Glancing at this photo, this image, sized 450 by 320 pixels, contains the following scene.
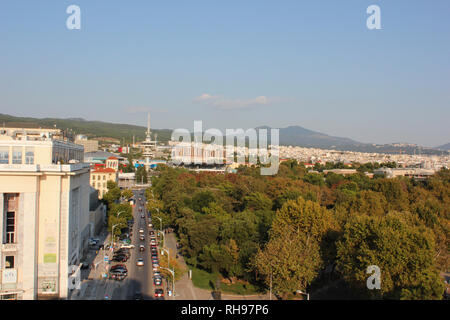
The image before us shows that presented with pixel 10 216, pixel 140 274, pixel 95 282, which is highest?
pixel 10 216

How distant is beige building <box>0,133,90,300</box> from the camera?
1574 cm

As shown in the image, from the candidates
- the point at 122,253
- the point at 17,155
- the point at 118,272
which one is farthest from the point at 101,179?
the point at 17,155

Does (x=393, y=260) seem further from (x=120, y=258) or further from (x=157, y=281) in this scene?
(x=120, y=258)

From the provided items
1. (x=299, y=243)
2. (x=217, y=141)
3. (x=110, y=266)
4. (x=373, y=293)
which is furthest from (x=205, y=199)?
(x=217, y=141)

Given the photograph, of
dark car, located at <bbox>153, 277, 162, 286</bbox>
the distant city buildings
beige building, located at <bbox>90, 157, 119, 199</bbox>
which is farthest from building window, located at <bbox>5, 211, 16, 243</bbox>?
the distant city buildings

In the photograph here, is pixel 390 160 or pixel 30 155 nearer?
pixel 30 155

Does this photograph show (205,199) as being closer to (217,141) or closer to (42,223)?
(42,223)

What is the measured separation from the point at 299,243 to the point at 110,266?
11.0m

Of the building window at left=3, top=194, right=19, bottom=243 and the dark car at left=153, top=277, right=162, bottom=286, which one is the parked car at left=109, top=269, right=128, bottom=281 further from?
the building window at left=3, top=194, right=19, bottom=243

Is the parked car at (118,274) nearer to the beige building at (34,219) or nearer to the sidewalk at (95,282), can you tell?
the sidewalk at (95,282)

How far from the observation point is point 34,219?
16125 millimetres

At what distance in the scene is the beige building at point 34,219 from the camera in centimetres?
1574

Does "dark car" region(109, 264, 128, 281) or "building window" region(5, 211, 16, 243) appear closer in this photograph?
"building window" region(5, 211, 16, 243)
